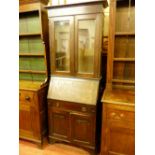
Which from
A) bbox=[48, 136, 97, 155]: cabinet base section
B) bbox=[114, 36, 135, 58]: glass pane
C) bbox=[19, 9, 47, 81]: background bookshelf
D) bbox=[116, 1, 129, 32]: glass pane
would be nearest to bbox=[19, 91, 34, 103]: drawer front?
bbox=[19, 9, 47, 81]: background bookshelf

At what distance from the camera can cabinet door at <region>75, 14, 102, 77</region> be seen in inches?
78.4

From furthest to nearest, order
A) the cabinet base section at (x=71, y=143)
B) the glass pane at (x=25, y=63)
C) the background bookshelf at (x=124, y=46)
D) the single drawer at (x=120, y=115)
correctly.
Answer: the glass pane at (x=25, y=63)
the cabinet base section at (x=71, y=143)
the background bookshelf at (x=124, y=46)
the single drawer at (x=120, y=115)

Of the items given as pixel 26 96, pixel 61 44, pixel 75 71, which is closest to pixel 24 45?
pixel 61 44

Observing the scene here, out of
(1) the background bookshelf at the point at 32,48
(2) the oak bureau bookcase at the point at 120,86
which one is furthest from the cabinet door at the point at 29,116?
(2) the oak bureau bookcase at the point at 120,86

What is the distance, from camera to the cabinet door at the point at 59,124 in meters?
2.18

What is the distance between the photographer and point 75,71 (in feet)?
7.16

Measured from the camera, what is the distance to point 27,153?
7.18 feet

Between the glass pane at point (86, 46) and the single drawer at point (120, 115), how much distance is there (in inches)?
22.9

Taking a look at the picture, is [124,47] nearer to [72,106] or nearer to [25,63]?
[72,106]

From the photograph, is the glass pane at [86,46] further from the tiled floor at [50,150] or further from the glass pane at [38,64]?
the tiled floor at [50,150]
